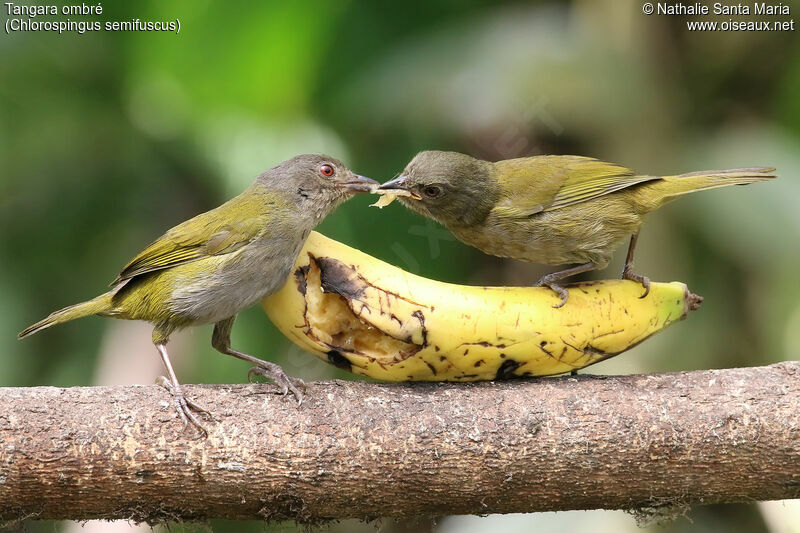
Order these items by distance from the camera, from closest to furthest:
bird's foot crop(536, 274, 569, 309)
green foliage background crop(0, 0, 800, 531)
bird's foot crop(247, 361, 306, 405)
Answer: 1. bird's foot crop(247, 361, 306, 405)
2. bird's foot crop(536, 274, 569, 309)
3. green foliage background crop(0, 0, 800, 531)

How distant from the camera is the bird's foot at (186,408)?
142 inches

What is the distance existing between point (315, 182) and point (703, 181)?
6.24 feet

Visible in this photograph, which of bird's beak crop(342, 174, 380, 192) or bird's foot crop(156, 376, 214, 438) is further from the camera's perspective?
bird's beak crop(342, 174, 380, 192)

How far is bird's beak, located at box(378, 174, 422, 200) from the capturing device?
433 centimetres

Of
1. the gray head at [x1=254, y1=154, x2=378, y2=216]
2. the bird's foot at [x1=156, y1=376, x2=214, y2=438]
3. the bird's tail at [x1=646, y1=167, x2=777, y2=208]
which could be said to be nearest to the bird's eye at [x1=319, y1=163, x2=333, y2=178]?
the gray head at [x1=254, y1=154, x2=378, y2=216]

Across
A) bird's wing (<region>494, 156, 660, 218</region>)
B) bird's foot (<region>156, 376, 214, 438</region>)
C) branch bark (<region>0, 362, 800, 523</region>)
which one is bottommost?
branch bark (<region>0, 362, 800, 523</region>)

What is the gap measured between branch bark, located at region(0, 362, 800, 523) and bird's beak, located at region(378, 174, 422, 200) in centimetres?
98

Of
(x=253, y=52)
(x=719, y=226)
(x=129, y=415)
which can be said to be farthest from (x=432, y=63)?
(x=129, y=415)

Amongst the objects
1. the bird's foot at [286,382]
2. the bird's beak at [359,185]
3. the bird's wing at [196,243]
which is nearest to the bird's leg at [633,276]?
the bird's beak at [359,185]

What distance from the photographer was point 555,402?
153 inches

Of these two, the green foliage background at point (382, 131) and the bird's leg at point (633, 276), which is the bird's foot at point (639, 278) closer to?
the bird's leg at point (633, 276)

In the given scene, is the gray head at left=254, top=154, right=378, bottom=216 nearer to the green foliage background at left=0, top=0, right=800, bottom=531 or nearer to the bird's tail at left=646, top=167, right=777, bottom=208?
the bird's tail at left=646, top=167, right=777, bottom=208

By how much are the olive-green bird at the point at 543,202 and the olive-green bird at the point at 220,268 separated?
0.51 meters

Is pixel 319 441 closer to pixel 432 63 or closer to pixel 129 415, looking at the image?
pixel 129 415
